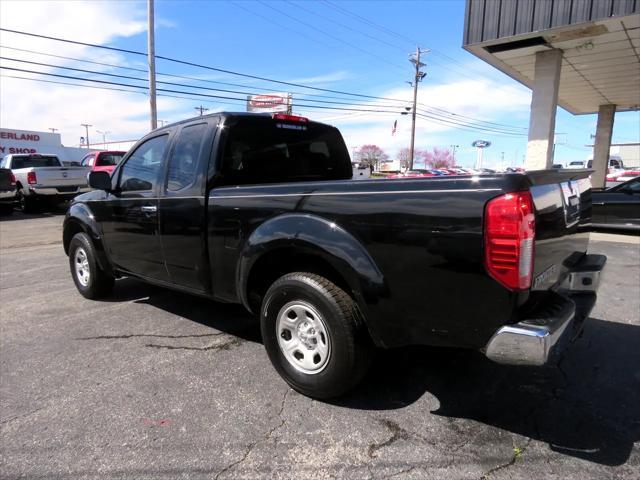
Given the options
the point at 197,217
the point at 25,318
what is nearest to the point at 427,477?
the point at 197,217

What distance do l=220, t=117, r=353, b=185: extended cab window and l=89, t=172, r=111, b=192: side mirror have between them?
1766 millimetres

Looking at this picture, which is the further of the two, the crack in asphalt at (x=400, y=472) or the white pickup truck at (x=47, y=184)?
the white pickup truck at (x=47, y=184)

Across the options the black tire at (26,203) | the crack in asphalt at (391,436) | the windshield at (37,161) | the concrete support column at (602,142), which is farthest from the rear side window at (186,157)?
the concrete support column at (602,142)

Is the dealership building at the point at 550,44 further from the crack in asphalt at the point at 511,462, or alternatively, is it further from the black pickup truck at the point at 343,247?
the crack in asphalt at the point at 511,462

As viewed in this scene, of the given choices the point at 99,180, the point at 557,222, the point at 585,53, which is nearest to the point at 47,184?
the point at 99,180

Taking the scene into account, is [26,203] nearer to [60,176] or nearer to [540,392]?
[60,176]

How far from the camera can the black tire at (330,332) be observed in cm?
275

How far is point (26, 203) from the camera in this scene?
51.1 ft

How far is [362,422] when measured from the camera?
2.78 m

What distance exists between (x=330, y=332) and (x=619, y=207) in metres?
10.1

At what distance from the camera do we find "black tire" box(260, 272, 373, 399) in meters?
2.75

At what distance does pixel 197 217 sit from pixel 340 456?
6.86 ft

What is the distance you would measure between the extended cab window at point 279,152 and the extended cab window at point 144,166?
2.84 ft

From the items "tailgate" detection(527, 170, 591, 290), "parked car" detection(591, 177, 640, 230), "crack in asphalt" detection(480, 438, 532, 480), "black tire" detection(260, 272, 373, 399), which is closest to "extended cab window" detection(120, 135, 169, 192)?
"black tire" detection(260, 272, 373, 399)
